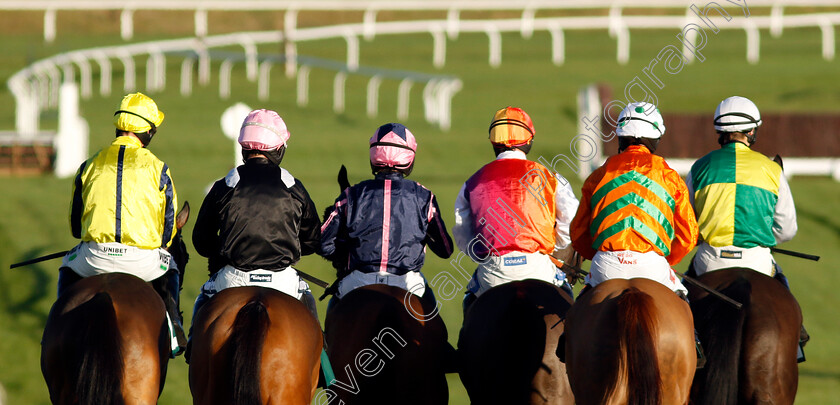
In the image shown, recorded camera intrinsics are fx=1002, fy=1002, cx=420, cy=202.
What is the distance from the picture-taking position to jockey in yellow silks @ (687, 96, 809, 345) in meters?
6.25

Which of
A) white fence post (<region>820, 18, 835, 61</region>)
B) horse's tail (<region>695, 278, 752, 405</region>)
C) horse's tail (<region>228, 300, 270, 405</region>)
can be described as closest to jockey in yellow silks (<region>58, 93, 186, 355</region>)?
horse's tail (<region>228, 300, 270, 405</region>)

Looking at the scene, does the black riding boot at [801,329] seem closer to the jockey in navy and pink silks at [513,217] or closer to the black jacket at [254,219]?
the jockey in navy and pink silks at [513,217]

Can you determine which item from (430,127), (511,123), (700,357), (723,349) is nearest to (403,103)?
(430,127)

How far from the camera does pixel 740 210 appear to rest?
6.27 meters

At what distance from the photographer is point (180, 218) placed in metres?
6.36

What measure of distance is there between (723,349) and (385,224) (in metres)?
2.12

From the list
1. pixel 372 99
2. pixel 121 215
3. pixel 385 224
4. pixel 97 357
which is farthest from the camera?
pixel 372 99

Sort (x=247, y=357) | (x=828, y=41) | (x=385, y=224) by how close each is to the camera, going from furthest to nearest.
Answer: (x=828, y=41) < (x=385, y=224) < (x=247, y=357)

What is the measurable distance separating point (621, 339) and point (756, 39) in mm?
17654

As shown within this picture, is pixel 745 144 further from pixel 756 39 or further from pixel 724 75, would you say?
pixel 756 39

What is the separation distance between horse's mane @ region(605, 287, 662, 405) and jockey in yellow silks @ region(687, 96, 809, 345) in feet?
5.20

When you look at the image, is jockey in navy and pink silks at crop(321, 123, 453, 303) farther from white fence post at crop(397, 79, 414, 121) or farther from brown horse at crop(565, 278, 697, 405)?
white fence post at crop(397, 79, 414, 121)

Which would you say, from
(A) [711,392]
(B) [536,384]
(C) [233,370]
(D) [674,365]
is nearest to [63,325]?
(C) [233,370]

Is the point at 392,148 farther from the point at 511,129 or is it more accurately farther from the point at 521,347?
the point at 521,347
